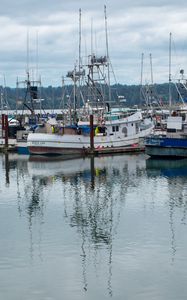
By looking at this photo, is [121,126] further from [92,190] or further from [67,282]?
[67,282]

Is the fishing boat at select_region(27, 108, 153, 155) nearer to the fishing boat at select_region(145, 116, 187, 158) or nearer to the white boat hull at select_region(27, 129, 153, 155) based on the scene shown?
the white boat hull at select_region(27, 129, 153, 155)

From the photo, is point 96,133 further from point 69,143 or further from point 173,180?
point 173,180

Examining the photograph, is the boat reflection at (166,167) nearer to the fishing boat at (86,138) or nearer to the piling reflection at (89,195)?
the piling reflection at (89,195)

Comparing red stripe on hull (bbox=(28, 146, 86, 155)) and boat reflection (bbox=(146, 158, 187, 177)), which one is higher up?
red stripe on hull (bbox=(28, 146, 86, 155))

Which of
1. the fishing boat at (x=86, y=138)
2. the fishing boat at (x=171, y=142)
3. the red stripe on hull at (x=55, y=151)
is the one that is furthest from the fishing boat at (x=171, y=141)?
the red stripe on hull at (x=55, y=151)

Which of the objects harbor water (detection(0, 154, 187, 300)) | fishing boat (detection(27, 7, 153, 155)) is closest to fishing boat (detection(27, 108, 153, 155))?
fishing boat (detection(27, 7, 153, 155))

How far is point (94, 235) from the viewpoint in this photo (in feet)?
91.9

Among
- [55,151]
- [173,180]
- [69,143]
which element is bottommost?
[173,180]

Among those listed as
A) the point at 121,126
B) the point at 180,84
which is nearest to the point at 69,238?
the point at 121,126

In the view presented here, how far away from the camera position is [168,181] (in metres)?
43.4

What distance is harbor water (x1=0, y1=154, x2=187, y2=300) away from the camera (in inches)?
837

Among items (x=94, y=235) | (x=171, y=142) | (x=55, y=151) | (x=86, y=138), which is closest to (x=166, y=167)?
(x=171, y=142)

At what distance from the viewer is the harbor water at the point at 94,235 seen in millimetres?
21250

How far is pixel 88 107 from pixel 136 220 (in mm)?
34266
